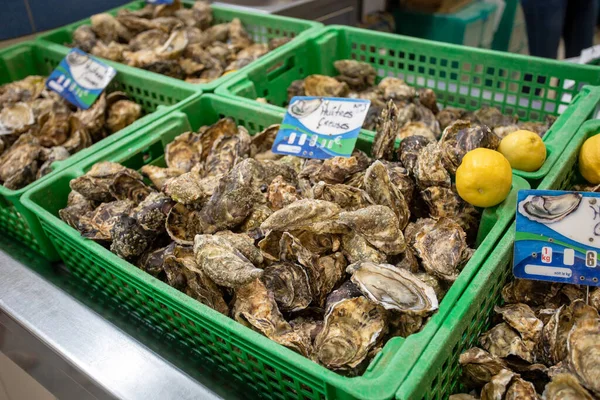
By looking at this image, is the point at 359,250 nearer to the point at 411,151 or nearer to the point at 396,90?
the point at 411,151

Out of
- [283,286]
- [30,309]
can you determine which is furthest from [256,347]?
[30,309]

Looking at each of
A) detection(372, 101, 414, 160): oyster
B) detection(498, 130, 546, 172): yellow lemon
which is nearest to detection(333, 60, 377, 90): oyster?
detection(372, 101, 414, 160): oyster

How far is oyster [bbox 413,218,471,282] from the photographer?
1.12m

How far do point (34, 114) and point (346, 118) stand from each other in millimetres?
1347

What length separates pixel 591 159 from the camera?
1.35 metres

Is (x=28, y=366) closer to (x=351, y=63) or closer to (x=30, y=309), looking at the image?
(x=30, y=309)

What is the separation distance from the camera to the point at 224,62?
7.98ft

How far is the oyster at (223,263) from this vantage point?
109 centimetres

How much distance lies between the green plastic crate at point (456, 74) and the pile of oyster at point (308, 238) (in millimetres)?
251

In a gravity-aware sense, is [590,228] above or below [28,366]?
above

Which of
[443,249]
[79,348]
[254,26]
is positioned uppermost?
[254,26]

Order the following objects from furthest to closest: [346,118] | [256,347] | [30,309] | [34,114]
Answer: [34,114] < [346,118] < [30,309] < [256,347]

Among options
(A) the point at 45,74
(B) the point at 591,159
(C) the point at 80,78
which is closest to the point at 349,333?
(B) the point at 591,159

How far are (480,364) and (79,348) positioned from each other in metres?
0.90
